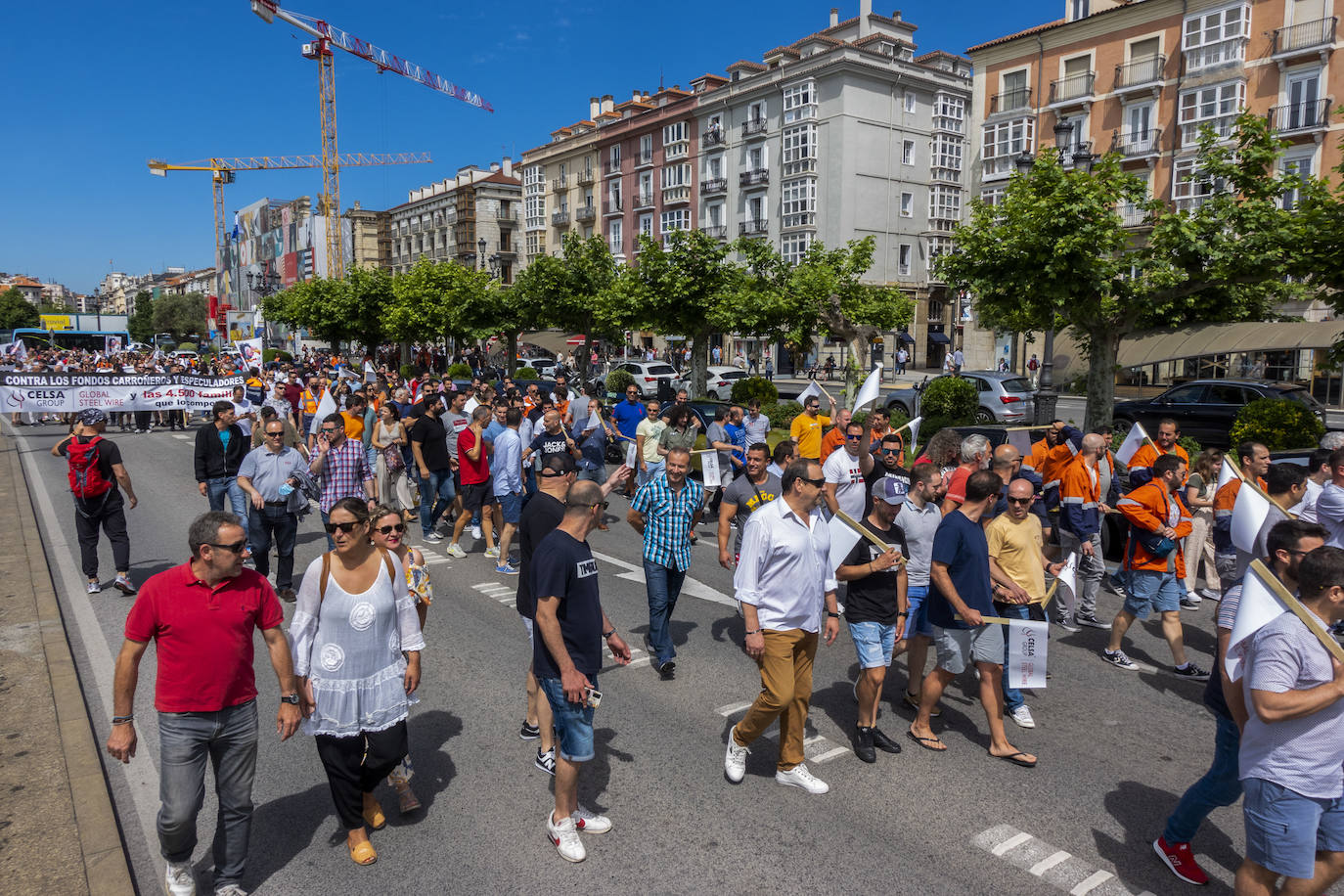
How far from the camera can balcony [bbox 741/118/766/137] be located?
5231 cm

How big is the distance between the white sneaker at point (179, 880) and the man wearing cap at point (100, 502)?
547 cm

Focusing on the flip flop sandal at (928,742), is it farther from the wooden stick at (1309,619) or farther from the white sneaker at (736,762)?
the wooden stick at (1309,619)

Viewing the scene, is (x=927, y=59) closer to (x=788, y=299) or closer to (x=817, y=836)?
(x=788, y=299)

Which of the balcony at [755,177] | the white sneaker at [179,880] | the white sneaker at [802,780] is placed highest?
the balcony at [755,177]

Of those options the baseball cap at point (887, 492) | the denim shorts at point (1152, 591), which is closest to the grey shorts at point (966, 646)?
the baseball cap at point (887, 492)

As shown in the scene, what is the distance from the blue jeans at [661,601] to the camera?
661 cm

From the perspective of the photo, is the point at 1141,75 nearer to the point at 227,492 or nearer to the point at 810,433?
the point at 810,433

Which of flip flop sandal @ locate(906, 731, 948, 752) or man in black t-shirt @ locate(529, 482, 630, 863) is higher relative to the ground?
man in black t-shirt @ locate(529, 482, 630, 863)

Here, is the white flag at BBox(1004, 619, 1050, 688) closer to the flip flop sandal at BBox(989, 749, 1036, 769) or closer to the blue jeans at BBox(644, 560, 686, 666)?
the flip flop sandal at BBox(989, 749, 1036, 769)

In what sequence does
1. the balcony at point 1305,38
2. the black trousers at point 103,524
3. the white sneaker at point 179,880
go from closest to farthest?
the white sneaker at point 179,880
the black trousers at point 103,524
the balcony at point 1305,38

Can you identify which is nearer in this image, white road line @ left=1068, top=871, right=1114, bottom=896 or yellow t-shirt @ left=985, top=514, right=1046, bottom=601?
white road line @ left=1068, top=871, right=1114, bottom=896

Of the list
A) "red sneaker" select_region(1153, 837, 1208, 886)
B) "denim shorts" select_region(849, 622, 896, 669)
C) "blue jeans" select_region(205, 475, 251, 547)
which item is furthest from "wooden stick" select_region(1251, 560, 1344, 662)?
"blue jeans" select_region(205, 475, 251, 547)

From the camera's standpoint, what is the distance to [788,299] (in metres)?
25.4

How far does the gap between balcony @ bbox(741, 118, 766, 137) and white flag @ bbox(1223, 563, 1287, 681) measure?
52753 mm
